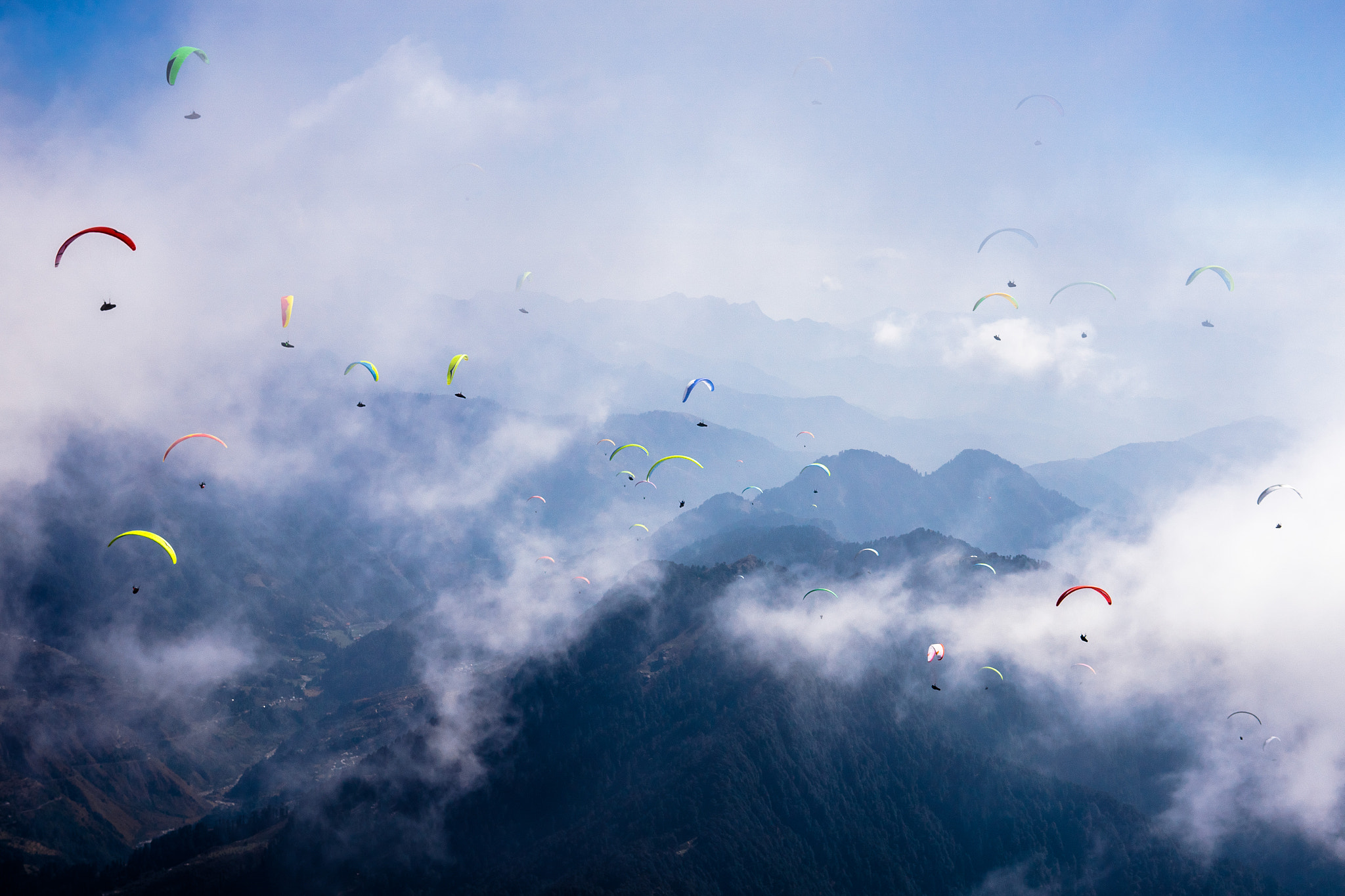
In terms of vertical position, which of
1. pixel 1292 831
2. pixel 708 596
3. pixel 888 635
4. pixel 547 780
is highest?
pixel 708 596

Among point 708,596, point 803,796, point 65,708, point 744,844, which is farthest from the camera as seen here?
point 65,708

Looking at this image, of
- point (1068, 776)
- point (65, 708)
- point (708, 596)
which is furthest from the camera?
point (65, 708)

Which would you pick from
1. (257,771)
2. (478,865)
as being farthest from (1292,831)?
(257,771)

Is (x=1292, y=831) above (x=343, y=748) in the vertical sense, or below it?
below

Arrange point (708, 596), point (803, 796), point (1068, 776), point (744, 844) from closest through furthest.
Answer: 1. point (744, 844)
2. point (803, 796)
3. point (1068, 776)
4. point (708, 596)

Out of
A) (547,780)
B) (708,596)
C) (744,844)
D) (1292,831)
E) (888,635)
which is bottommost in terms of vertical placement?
(1292,831)

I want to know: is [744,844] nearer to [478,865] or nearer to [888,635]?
[478,865]

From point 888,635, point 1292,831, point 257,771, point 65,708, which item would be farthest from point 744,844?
point 65,708

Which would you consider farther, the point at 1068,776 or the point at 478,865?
the point at 1068,776

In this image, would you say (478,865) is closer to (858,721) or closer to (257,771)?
(858,721)
